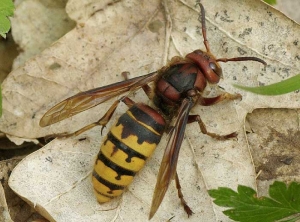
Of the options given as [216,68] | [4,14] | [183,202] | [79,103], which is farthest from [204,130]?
[4,14]

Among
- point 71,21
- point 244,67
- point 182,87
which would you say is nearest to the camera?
point 182,87

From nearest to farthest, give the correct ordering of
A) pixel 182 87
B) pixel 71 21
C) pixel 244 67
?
pixel 182 87, pixel 244 67, pixel 71 21

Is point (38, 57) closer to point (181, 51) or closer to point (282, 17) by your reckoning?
point (181, 51)

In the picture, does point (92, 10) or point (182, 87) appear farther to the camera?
point (92, 10)

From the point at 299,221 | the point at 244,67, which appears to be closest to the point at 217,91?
the point at 244,67

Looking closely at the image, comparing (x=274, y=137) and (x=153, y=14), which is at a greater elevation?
(x=153, y=14)

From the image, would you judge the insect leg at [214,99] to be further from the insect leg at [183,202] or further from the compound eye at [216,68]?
the insect leg at [183,202]

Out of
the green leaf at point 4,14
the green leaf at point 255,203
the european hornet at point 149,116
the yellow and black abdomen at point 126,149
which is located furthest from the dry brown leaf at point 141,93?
the green leaf at point 4,14

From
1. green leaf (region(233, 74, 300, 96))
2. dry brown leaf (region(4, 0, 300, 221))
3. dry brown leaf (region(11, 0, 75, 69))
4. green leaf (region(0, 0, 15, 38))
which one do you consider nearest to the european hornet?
dry brown leaf (region(4, 0, 300, 221))
